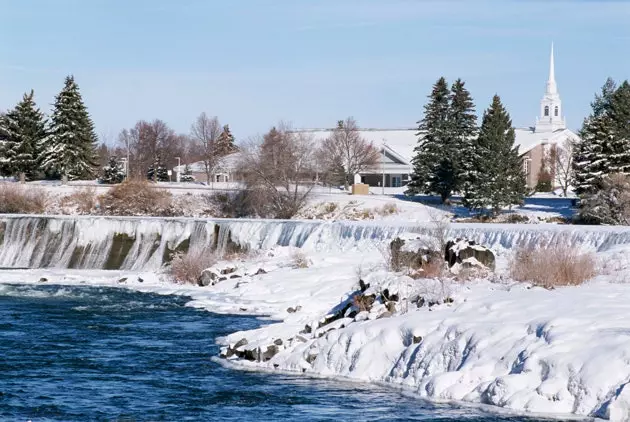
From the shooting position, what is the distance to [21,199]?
63.9 m

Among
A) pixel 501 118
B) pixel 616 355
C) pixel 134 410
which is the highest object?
pixel 501 118

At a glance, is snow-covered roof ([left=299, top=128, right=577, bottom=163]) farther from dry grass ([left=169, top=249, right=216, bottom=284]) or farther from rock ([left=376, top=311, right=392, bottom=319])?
rock ([left=376, top=311, right=392, bottom=319])

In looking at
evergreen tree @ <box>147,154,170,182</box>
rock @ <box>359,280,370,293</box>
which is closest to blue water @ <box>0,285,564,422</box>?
rock @ <box>359,280,370,293</box>

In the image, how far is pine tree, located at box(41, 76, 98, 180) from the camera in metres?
71.9

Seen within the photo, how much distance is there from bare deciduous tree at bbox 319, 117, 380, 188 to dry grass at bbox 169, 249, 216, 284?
43.6m

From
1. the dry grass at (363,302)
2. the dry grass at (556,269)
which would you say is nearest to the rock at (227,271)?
the dry grass at (556,269)

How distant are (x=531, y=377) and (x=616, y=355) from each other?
1371 mm

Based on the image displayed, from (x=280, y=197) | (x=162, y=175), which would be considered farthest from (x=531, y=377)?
(x=162, y=175)

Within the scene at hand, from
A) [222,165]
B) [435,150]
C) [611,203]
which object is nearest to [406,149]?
[222,165]

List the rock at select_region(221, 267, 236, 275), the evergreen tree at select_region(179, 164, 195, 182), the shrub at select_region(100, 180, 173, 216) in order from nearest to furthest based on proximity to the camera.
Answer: the rock at select_region(221, 267, 236, 275)
the shrub at select_region(100, 180, 173, 216)
the evergreen tree at select_region(179, 164, 195, 182)

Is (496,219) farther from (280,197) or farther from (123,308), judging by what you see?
(123,308)

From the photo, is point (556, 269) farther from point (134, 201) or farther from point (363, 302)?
point (134, 201)

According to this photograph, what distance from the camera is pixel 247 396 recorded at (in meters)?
18.6

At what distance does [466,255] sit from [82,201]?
133 ft
